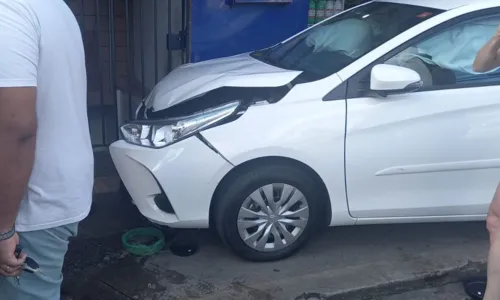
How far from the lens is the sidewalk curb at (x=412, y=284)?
3.64 meters

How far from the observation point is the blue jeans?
1.89 m

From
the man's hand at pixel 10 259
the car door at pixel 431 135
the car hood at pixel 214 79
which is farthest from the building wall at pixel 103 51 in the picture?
the man's hand at pixel 10 259

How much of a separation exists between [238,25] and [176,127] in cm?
229

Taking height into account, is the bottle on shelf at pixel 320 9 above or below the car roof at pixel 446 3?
below

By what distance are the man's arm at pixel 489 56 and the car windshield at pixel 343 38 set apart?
852mm

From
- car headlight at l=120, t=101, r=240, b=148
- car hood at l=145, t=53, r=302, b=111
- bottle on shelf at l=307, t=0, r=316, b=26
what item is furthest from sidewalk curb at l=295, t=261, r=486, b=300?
bottle on shelf at l=307, t=0, r=316, b=26

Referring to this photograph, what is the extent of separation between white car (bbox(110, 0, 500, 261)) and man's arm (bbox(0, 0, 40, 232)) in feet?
6.20

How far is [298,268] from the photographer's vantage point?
3891mm

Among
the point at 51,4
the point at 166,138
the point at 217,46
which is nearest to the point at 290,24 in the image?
the point at 217,46

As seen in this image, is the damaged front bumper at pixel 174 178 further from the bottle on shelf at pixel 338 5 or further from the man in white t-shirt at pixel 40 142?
the bottle on shelf at pixel 338 5

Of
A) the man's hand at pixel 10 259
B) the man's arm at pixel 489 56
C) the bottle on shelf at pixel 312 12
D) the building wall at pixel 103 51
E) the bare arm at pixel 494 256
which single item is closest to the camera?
the man's hand at pixel 10 259

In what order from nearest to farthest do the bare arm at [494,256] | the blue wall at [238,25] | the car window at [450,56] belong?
the bare arm at [494,256], the car window at [450,56], the blue wall at [238,25]

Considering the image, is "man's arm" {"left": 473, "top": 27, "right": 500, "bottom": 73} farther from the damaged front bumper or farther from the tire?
the damaged front bumper

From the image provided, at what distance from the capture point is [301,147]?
11.9 feet
